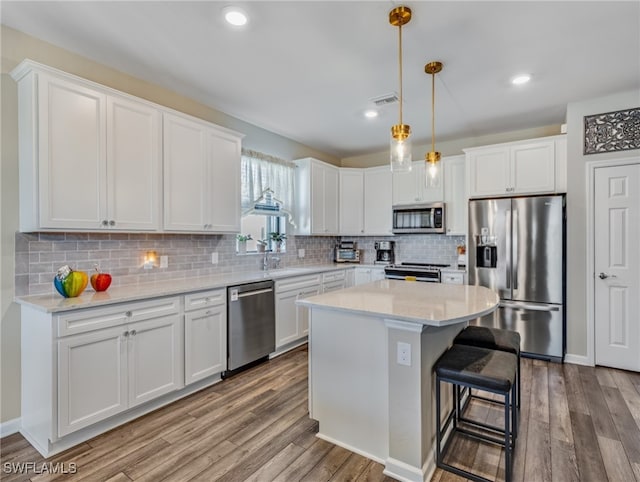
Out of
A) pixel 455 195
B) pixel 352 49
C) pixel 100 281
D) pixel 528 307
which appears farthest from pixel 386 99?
pixel 100 281

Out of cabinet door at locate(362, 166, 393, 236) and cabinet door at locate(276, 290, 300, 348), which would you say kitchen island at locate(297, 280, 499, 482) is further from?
cabinet door at locate(362, 166, 393, 236)

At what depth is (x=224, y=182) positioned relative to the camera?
3469mm

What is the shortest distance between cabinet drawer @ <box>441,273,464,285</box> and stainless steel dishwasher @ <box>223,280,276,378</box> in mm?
2226

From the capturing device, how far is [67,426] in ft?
6.96

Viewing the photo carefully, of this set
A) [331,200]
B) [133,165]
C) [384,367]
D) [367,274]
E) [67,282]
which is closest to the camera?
[384,367]

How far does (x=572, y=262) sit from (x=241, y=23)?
12.8ft

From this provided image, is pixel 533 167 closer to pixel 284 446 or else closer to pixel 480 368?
pixel 480 368

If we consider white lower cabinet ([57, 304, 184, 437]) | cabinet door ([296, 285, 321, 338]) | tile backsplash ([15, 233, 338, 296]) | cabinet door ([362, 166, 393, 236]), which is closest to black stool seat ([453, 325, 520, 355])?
cabinet door ([296, 285, 321, 338])

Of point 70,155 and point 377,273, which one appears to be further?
point 377,273

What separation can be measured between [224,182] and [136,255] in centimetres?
109

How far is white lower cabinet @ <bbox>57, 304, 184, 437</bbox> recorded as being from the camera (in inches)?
84.0

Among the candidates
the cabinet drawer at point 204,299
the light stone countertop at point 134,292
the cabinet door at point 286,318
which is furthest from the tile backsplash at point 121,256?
the cabinet door at point 286,318

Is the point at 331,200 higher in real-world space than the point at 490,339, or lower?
higher

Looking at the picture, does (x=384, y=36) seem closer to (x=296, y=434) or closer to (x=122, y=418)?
(x=296, y=434)
